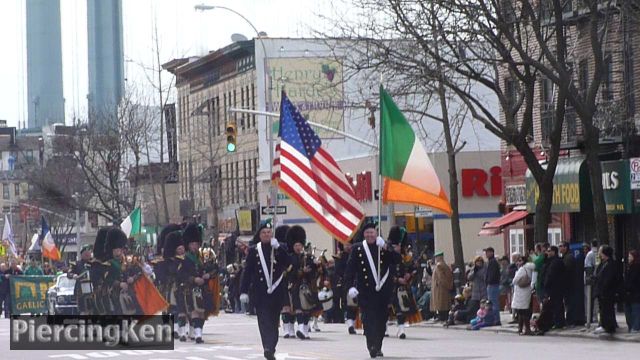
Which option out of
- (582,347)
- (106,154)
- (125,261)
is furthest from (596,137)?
(106,154)

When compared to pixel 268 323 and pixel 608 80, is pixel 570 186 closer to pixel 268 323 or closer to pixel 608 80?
pixel 608 80

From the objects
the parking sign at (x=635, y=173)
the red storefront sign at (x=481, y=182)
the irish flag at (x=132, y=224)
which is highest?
the red storefront sign at (x=481, y=182)

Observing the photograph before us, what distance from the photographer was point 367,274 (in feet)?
77.5

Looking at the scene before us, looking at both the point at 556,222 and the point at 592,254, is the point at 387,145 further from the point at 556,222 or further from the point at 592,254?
the point at 556,222

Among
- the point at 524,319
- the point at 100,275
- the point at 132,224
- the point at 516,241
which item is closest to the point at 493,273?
the point at 524,319

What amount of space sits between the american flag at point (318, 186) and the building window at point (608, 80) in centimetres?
1328

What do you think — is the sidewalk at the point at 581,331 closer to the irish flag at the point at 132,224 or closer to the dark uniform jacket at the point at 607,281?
the dark uniform jacket at the point at 607,281

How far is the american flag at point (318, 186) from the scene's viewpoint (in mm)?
24375

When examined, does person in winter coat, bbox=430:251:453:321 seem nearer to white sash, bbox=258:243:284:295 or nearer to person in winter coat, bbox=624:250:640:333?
person in winter coat, bbox=624:250:640:333

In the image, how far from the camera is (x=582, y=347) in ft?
82.7

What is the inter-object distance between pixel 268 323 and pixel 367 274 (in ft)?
5.85

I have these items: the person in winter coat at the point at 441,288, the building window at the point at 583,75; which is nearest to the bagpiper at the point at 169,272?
the person in winter coat at the point at 441,288

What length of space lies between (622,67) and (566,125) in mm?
3187

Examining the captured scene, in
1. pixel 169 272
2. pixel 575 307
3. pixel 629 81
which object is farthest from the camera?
pixel 629 81
